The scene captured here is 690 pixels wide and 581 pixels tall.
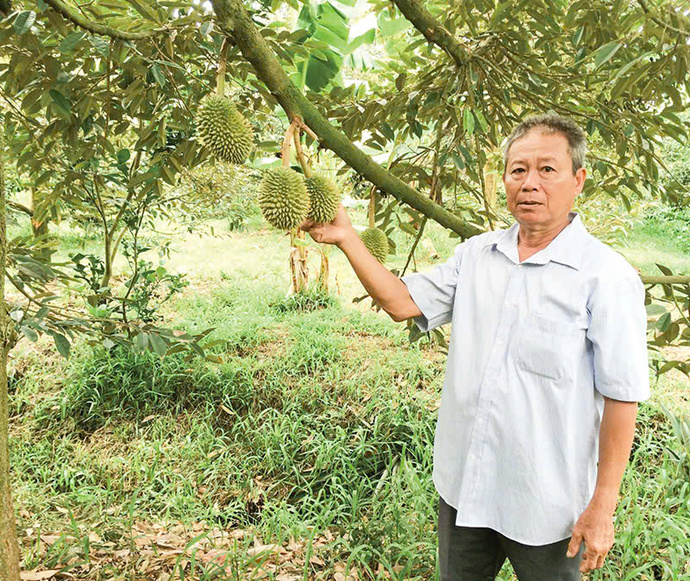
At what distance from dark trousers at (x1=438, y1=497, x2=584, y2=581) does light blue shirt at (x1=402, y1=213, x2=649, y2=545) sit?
0.07m

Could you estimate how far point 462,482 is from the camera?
1331mm

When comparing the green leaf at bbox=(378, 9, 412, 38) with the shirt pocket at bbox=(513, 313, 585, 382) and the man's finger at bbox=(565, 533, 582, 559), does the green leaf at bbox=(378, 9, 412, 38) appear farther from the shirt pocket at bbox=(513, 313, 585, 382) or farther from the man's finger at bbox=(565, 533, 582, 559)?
the man's finger at bbox=(565, 533, 582, 559)

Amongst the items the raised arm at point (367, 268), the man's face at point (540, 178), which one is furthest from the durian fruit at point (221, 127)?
the man's face at point (540, 178)

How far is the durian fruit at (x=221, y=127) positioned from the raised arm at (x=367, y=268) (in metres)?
0.21

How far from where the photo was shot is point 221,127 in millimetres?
1047

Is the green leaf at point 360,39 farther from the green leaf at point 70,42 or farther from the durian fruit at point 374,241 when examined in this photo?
the green leaf at point 70,42

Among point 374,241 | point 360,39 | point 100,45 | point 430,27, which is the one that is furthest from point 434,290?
point 360,39

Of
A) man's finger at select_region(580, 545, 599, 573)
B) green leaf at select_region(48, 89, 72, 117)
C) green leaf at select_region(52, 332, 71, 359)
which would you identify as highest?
green leaf at select_region(48, 89, 72, 117)

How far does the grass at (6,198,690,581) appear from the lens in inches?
86.3

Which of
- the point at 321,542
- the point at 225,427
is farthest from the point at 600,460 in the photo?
the point at 225,427

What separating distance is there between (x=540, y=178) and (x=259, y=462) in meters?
2.27

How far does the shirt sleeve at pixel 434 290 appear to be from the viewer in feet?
4.87

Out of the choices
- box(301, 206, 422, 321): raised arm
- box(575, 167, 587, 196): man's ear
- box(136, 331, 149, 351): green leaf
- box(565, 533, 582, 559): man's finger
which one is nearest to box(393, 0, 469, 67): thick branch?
box(575, 167, 587, 196): man's ear

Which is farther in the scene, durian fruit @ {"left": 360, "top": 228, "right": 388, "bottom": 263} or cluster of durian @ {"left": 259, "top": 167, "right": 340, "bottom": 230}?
durian fruit @ {"left": 360, "top": 228, "right": 388, "bottom": 263}
